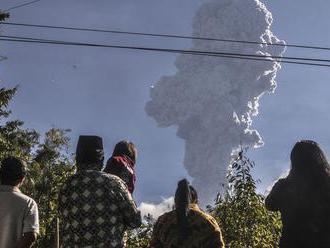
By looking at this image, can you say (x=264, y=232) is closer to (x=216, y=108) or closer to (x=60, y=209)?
(x=60, y=209)

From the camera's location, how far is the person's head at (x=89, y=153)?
4.86m

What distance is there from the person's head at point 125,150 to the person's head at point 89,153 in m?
0.52

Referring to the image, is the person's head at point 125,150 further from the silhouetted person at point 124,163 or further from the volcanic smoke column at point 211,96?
the volcanic smoke column at point 211,96

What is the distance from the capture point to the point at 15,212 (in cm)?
459

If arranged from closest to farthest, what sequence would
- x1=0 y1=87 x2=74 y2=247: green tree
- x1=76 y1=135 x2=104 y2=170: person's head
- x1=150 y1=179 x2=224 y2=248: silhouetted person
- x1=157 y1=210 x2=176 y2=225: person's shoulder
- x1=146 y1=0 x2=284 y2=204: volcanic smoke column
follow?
x1=76 y1=135 x2=104 y2=170: person's head, x1=150 y1=179 x2=224 y2=248: silhouetted person, x1=157 y1=210 x2=176 y2=225: person's shoulder, x1=0 y1=87 x2=74 y2=247: green tree, x1=146 y1=0 x2=284 y2=204: volcanic smoke column

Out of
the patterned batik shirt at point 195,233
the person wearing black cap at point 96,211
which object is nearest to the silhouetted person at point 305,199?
the patterned batik shirt at point 195,233

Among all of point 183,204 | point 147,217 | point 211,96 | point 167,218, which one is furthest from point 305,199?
→ point 211,96

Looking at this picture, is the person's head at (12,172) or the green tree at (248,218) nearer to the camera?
the person's head at (12,172)

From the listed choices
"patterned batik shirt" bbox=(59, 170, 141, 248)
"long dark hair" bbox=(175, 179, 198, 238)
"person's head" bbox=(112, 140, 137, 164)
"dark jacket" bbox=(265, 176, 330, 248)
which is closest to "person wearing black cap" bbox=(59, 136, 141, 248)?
"patterned batik shirt" bbox=(59, 170, 141, 248)

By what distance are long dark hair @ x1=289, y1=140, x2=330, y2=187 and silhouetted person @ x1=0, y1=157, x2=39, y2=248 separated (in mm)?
2115

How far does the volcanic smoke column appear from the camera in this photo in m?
179

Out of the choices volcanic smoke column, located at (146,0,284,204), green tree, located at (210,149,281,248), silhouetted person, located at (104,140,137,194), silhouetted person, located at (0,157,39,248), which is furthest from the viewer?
volcanic smoke column, located at (146,0,284,204)

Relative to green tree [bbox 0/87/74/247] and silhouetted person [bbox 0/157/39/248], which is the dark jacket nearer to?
silhouetted person [bbox 0/157/39/248]

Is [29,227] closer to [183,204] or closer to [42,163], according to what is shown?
[183,204]
